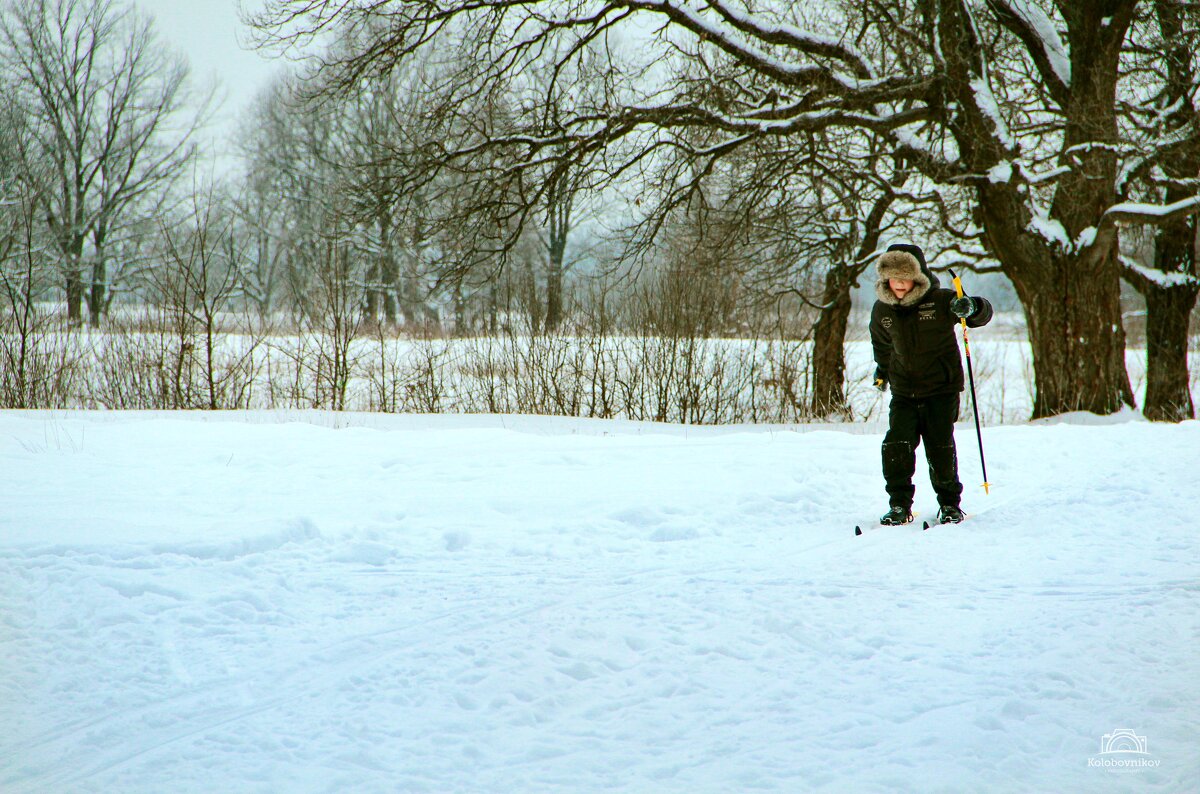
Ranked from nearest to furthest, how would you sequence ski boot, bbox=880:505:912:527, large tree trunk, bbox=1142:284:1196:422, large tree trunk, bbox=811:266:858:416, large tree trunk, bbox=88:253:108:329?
ski boot, bbox=880:505:912:527 < large tree trunk, bbox=1142:284:1196:422 < large tree trunk, bbox=811:266:858:416 < large tree trunk, bbox=88:253:108:329

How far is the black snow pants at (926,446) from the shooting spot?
5.82 meters

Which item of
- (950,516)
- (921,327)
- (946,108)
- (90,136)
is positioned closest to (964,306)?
(921,327)

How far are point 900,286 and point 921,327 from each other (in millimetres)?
311

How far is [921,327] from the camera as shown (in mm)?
5926

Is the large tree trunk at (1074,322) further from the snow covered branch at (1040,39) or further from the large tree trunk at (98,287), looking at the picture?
the large tree trunk at (98,287)

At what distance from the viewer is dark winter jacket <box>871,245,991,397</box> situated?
231 inches

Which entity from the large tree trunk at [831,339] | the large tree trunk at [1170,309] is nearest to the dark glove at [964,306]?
the large tree trunk at [831,339]

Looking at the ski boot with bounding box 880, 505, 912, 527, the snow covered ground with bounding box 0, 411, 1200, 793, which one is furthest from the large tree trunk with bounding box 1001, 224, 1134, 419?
the ski boot with bounding box 880, 505, 912, 527

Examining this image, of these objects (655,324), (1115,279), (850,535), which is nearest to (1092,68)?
(1115,279)

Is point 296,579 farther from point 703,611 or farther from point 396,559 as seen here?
point 703,611

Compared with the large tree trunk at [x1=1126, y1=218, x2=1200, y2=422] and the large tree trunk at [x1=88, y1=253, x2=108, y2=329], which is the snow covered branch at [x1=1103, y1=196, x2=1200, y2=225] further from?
the large tree trunk at [x1=88, y1=253, x2=108, y2=329]

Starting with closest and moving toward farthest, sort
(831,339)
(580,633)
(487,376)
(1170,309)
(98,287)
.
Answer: (580,633)
(487,376)
(1170,309)
(831,339)
(98,287)

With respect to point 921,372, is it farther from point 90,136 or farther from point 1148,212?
point 90,136

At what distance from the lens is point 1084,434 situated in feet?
29.2
